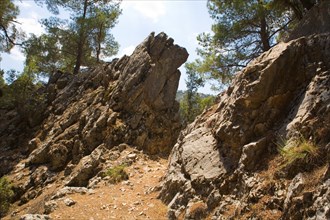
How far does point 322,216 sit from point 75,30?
2488cm

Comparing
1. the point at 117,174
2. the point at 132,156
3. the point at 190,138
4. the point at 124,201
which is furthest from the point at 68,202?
the point at 190,138

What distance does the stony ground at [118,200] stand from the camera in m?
10.5

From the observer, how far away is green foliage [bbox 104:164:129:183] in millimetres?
14195

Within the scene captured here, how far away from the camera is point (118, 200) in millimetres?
11867

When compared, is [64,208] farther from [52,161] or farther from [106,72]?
[106,72]

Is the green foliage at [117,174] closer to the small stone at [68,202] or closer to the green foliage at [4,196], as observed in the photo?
the small stone at [68,202]

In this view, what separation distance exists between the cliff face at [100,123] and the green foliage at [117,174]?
41.2 inches

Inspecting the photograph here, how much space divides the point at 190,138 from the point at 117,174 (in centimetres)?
481

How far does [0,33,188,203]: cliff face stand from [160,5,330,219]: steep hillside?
6763mm

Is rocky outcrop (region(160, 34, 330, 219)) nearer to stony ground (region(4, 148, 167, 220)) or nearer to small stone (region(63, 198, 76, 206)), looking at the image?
stony ground (region(4, 148, 167, 220))

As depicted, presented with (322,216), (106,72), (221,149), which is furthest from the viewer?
(106,72)

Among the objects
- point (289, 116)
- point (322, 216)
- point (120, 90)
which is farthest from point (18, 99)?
point (322, 216)

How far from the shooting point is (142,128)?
17953 mm

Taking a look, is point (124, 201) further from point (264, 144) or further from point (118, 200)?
point (264, 144)
